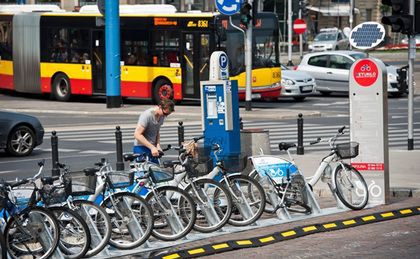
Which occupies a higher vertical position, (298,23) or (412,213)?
(298,23)

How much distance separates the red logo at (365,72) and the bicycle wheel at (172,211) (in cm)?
384

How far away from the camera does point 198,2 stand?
76.1 m

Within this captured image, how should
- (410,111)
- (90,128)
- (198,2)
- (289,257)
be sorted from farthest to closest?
(198,2), (90,128), (410,111), (289,257)

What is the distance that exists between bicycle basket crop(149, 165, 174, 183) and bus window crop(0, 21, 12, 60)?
28812 mm

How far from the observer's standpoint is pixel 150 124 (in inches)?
615

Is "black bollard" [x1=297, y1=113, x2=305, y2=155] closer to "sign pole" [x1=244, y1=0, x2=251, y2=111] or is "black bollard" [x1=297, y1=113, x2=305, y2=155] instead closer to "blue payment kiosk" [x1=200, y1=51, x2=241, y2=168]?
"blue payment kiosk" [x1=200, y1=51, x2=241, y2=168]

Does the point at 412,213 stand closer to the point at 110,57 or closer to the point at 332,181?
the point at 332,181

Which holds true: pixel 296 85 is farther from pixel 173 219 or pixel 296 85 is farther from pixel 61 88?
pixel 173 219

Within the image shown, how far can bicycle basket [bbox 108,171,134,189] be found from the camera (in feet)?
43.5

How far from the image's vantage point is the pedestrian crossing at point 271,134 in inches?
1000

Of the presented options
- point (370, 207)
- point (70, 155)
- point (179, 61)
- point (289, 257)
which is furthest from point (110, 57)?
point (289, 257)

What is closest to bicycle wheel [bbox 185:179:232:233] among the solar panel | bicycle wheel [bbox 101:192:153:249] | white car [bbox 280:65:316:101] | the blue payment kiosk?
bicycle wheel [bbox 101:192:153:249]

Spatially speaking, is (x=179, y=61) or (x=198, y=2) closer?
(x=179, y=61)

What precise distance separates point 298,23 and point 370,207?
148 feet
